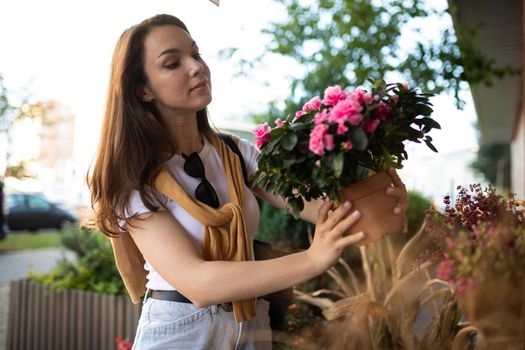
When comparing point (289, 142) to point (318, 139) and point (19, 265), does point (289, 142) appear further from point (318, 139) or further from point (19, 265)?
point (19, 265)

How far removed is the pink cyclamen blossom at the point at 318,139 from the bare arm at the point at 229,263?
177 mm

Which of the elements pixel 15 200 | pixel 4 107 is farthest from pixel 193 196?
pixel 15 200

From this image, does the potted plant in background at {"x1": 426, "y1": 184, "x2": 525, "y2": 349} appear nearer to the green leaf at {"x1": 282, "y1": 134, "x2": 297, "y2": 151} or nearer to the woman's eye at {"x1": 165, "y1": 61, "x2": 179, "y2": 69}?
the green leaf at {"x1": 282, "y1": 134, "x2": 297, "y2": 151}

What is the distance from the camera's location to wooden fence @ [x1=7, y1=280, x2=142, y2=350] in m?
3.98

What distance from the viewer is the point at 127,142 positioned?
1.59 m

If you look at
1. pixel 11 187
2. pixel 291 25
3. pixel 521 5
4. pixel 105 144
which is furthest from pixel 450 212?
pixel 11 187

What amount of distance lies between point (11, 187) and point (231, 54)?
16376 millimetres

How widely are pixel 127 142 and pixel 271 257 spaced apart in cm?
63

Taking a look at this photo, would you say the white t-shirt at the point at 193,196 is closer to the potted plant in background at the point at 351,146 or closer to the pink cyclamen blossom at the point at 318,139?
the potted plant in background at the point at 351,146

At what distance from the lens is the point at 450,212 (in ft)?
4.69

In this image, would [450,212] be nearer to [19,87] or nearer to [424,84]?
[424,84]

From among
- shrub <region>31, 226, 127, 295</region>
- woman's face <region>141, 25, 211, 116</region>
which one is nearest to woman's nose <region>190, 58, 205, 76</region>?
woman's face <region>141, 25, 211, 116</region>

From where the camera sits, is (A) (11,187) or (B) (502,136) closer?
(A) (11,187)

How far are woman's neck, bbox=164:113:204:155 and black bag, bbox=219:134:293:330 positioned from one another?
6.1 inches
